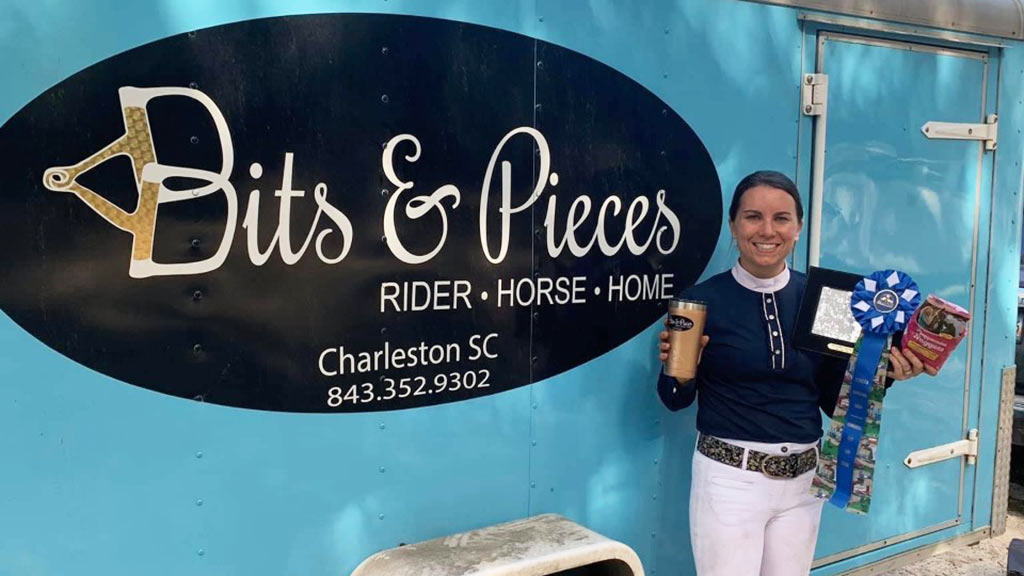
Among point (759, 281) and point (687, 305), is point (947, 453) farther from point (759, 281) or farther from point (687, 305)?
point (687, 305)

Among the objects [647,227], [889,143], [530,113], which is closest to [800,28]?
[889,143]

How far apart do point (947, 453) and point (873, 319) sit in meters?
1.37

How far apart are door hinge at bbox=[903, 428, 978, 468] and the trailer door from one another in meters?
0.02

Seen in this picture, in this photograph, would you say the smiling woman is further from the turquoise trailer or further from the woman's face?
the turquoise trailer

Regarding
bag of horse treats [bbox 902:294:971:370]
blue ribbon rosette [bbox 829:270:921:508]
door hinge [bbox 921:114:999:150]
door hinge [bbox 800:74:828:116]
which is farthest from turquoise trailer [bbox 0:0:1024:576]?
bag of horse treats [bbox 902:294:971:370]

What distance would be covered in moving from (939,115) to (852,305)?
1258mm

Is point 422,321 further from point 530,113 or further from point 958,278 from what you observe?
point 958,278

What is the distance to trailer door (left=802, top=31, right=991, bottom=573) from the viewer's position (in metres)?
3.14

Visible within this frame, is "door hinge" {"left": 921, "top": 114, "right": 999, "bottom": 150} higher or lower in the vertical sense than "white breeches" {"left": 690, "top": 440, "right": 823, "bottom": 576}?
higher

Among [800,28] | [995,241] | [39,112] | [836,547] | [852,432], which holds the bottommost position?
[836,547]

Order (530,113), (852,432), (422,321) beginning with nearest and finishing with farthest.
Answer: (422,321) < (530,113) < (852,432)

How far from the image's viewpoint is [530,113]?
2432 millimetres

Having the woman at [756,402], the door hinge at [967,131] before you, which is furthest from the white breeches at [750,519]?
the door hinge at [967,131]

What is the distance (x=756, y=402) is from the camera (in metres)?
2.59
